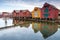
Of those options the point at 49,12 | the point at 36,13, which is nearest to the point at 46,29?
the point at 49,12

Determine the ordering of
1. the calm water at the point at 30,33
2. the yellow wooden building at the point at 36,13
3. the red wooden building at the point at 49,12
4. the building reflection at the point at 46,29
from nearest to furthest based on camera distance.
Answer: the calm water at the point at 30,33, the building reflection at the point at 46,29, the red wooden building at the point at 49,12, the yellow wooden building at the point at 36,13

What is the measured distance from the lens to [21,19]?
7516mm

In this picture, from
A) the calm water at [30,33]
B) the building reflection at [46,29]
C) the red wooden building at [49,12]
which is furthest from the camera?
the red wooden building at [49,12]

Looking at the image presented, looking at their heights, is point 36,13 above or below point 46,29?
above

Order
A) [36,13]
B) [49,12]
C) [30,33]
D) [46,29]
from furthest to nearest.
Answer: [36,13], [49,12], [46,29], [30,33]

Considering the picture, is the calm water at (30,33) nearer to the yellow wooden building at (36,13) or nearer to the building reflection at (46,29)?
the building reflection at (46,29)

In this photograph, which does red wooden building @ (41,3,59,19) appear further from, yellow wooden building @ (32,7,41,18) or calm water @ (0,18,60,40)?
calm water @ (0,18,60,40)

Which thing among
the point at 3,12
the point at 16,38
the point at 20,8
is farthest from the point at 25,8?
the point at 16,38

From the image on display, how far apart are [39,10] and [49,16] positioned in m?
0.67

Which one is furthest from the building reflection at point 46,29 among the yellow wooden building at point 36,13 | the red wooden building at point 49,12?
the yellow wooden building at point 36,13

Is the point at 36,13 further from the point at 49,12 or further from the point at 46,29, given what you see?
the point at 46,29

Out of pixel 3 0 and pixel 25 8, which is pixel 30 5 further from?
pixel 3 0

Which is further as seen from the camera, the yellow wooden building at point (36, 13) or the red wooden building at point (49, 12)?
the yellow wooden building at point (36, 13)

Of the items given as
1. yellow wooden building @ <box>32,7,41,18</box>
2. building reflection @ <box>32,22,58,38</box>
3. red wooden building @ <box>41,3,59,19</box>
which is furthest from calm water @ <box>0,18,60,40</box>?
yellow wooden building @ <box>32,7,41,18</box>
